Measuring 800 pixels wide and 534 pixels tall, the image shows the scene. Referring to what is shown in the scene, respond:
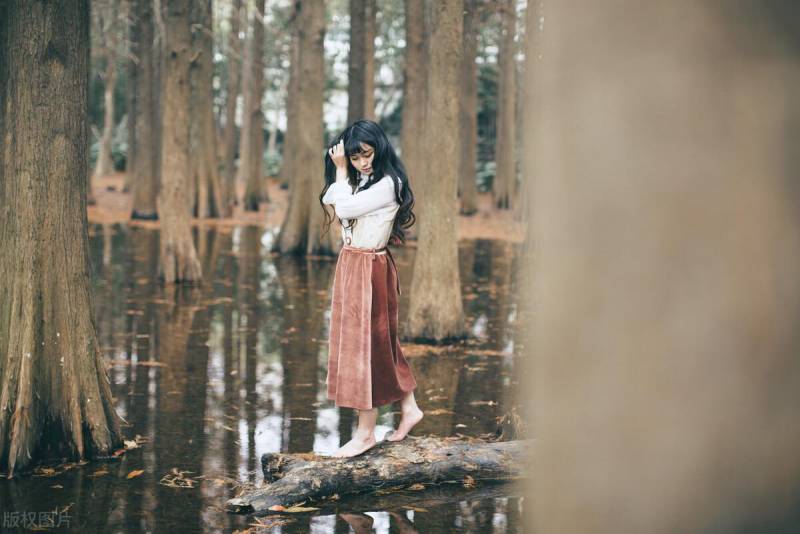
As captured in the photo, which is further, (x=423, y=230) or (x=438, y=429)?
(x=423, y=230)

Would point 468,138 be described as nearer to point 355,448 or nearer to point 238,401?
point 238,401

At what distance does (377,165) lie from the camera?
19.0 ft

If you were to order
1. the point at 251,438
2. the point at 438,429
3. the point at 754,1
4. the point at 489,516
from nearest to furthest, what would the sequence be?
the point at 754,1
the point at 489,516
the point at 251,438
the point at 438,429

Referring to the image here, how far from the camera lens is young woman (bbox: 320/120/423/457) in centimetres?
571

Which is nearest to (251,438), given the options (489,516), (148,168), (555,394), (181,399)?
(181,399)

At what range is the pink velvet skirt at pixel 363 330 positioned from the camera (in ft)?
18.9

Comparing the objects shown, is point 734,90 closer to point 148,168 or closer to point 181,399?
point 181,399

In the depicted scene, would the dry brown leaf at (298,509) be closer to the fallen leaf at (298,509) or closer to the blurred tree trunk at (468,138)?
the fallen leaf at (298,509)

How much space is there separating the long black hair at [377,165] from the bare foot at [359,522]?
5.31 ft

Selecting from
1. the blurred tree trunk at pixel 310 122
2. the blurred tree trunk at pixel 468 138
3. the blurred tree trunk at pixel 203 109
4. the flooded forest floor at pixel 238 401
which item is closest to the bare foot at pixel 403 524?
the flooded forest floor at pixel 238 401

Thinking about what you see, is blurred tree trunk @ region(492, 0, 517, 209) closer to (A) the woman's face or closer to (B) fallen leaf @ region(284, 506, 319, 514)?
(A) the woman's face

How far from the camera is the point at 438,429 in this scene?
24.8 feet

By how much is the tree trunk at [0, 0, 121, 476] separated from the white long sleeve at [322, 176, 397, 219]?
192 centimetres

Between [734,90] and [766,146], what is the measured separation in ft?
0.28
